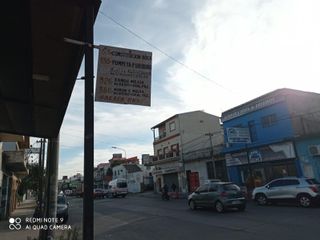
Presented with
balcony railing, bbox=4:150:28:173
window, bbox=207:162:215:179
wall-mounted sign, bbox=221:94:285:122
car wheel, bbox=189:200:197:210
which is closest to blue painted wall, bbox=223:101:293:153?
wall-mounted sign, bbox=221:94:285:122

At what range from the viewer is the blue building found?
77.1ft

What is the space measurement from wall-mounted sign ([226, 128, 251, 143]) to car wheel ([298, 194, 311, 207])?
9531mm

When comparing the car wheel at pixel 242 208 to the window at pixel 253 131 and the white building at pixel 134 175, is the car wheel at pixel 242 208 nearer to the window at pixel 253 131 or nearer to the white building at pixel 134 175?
the window at pixel 253 131

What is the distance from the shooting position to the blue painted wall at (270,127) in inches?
986

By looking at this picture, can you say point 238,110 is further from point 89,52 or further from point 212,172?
point 89,52

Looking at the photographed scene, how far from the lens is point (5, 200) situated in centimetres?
2056

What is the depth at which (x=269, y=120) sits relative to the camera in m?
26.7

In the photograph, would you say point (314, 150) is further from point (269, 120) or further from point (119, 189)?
point (119, 189)

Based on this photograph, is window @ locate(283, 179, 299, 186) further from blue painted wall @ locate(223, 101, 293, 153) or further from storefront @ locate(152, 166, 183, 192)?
storefront @ locate(152, 166, 183, 192)

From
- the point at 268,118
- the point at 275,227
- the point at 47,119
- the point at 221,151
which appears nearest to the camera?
the point at 47,119

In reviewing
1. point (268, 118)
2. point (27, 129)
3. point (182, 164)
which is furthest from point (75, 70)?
point (182, 164)

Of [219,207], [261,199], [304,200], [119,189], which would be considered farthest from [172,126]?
[304,200]

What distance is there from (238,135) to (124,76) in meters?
24.2

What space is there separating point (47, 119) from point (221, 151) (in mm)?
27133
